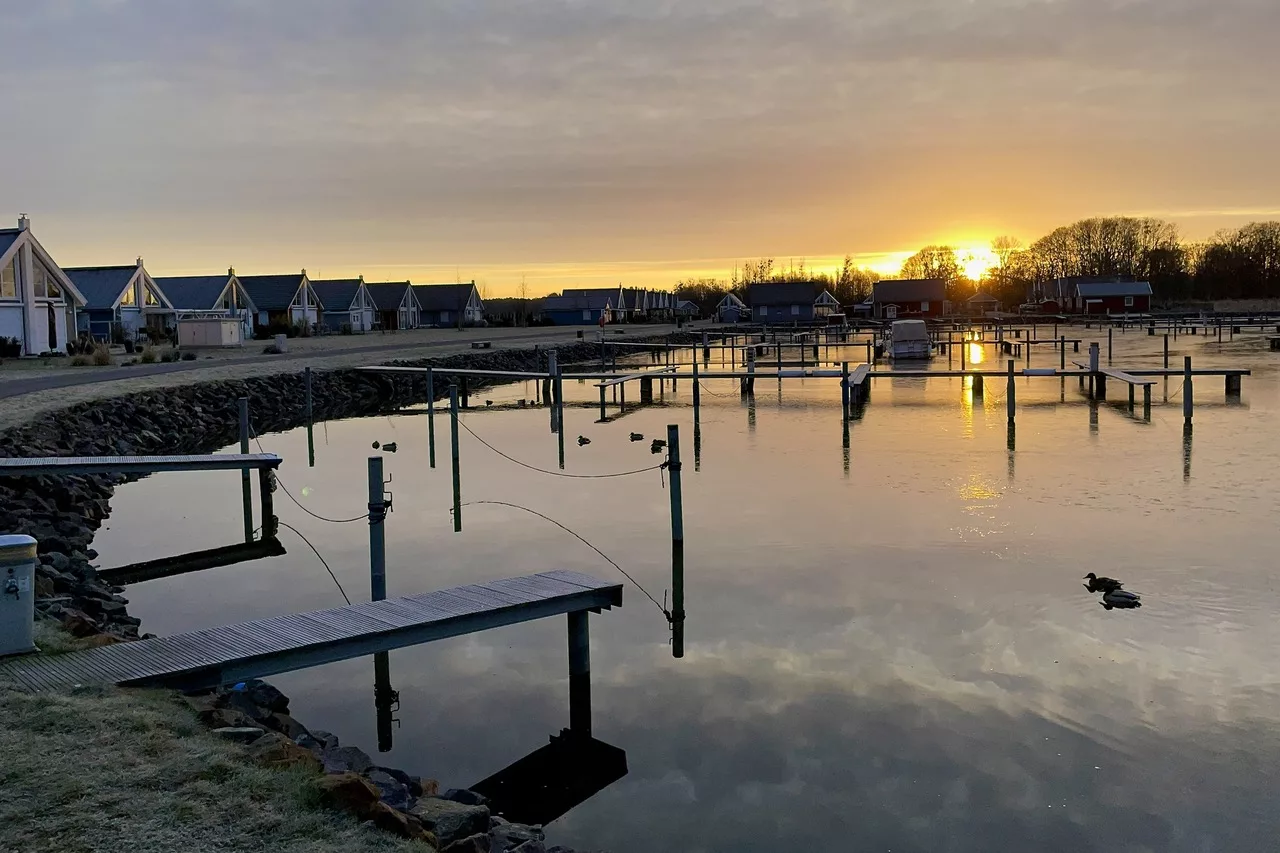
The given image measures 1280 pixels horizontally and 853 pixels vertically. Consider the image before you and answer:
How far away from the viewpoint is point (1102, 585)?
13.7 m

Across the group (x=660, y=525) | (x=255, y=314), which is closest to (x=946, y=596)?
(x=660, y=525)

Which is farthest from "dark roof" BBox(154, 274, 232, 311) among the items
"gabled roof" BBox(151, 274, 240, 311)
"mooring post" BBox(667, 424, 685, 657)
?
"mooring post" BBox(667, 424, 685, 657)

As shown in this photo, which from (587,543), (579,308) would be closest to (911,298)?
(579,308)

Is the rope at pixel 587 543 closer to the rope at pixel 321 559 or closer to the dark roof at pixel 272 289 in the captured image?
the rope at pixel 321 559

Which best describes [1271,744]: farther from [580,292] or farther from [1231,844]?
[580,292]

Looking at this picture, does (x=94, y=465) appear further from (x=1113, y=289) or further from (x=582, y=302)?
(x=1113, y=289)

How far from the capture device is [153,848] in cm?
586

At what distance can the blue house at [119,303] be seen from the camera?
219 ft

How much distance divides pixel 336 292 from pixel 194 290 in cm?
1784

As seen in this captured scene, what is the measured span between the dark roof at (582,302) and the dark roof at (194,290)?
59.3 meters

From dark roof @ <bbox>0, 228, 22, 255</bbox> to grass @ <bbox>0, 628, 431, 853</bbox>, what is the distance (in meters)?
45.7

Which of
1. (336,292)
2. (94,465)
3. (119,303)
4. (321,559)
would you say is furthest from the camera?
(336,292)

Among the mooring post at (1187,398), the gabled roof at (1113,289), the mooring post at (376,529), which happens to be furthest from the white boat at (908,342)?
the gabled roof at (1113,289)

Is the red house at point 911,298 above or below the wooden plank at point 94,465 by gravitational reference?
above
